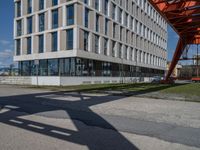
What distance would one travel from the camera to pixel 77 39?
3328cm

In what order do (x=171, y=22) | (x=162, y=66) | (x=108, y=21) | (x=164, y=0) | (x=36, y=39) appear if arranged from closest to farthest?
(x=164, y=0)
(x=171, y=22)
(x=36, y=39)
(x=108, y=21)
(x=162, y=66)

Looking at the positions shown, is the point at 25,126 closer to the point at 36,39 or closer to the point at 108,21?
the point at 36,39

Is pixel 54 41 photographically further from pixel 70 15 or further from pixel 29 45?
pixel 29 45

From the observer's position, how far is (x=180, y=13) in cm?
1720

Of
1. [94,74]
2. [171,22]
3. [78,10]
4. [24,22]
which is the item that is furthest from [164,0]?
[24,22]

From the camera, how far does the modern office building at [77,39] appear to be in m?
34.3

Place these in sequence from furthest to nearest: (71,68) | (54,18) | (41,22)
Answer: (41,22) < (54,18) < (71,68)

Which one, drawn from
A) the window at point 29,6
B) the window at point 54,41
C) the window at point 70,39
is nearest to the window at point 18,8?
the window at point 29,6

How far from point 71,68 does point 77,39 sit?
4.18 metres

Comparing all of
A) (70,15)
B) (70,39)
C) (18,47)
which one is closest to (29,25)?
(18,47)

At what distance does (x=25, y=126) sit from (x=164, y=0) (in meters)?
11.9

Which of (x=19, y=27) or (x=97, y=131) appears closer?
(x=97, y=131)

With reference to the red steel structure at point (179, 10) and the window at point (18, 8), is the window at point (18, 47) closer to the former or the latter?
the window at point (18, 8)

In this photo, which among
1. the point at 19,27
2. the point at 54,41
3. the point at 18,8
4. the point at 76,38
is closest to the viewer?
the point at 76,38
